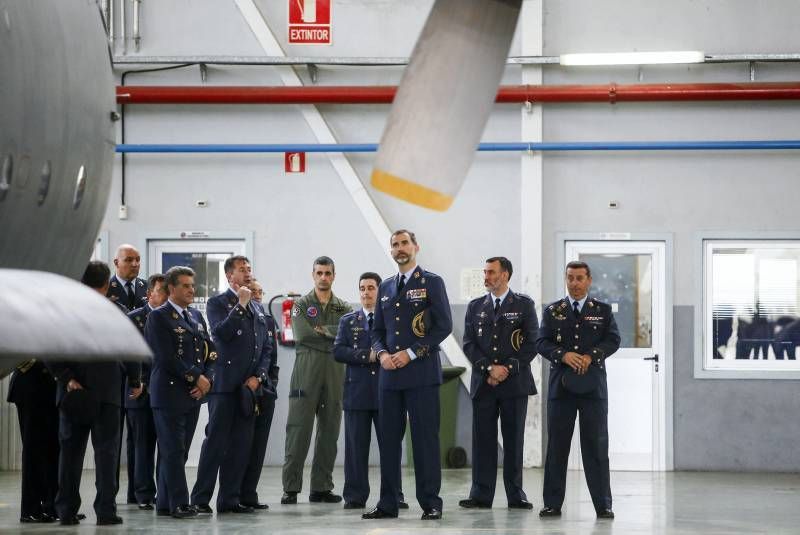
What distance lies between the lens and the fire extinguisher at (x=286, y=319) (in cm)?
1091

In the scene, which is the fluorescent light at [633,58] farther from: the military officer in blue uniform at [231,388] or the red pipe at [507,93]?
the military officer in blue uniform at [231,388]

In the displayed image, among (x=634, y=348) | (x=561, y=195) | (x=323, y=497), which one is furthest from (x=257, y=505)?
(x=561, y=195)

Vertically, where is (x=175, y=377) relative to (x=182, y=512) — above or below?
above

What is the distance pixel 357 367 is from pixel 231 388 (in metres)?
0.84

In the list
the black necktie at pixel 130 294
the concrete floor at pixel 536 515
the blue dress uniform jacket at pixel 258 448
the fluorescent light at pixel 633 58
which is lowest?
the concrete floor at pixel 536 515

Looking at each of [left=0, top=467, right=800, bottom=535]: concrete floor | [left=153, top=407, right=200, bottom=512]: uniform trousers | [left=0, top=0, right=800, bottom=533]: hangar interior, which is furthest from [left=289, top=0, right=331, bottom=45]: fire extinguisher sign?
[left=153, top=407, right=200, bottom=512]: uniform trousers

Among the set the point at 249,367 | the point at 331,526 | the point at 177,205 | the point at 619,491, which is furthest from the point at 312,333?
the point at 177,205

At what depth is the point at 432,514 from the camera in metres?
7.27

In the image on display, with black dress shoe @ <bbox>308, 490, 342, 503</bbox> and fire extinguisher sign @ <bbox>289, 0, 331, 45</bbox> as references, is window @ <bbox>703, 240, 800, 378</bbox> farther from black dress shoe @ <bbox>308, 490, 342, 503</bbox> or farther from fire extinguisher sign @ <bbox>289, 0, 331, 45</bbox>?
black dress shoe @ <bbox>308, 490, 342, 503</bbox>

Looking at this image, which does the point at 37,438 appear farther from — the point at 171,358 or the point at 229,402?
the point at 229,402

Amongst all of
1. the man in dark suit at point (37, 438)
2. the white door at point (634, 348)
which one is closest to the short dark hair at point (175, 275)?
the man in dark suit at point (37, 438)

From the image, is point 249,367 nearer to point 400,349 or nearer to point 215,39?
point 400,349

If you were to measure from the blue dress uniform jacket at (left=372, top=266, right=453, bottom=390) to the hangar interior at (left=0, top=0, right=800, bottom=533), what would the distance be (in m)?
3.46

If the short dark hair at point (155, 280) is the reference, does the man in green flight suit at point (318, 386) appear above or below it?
below
